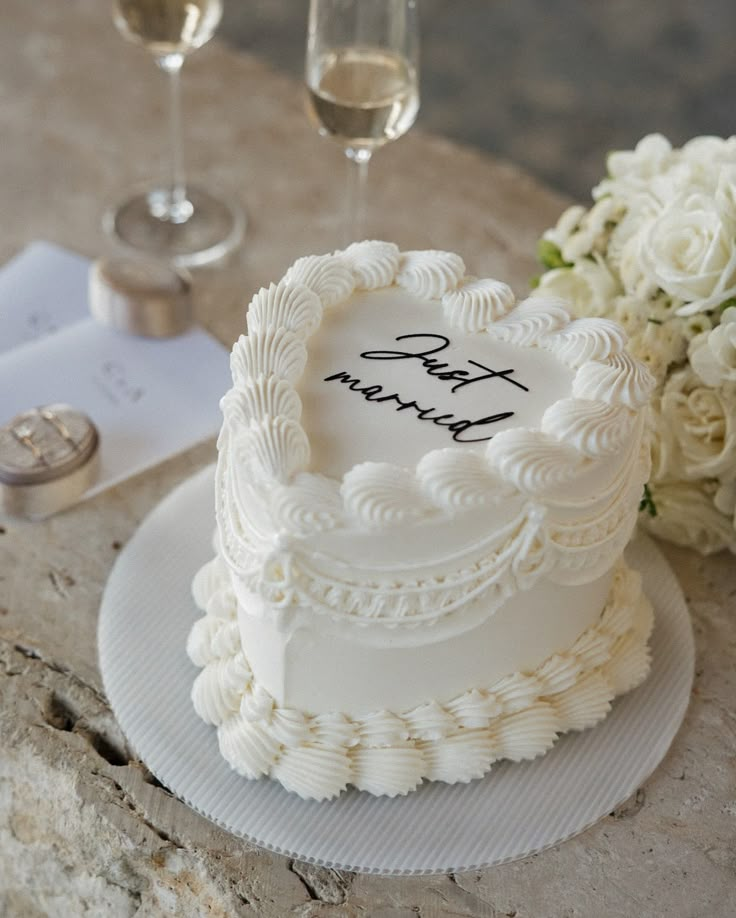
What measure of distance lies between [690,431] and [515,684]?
0.36m

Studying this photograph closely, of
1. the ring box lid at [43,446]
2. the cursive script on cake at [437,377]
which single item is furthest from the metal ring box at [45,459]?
the cursive script on cake at [437,377]

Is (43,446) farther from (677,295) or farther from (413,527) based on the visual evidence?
(677,295)

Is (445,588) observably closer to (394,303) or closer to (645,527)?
(394,303)

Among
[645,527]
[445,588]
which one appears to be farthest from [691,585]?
[445,588]

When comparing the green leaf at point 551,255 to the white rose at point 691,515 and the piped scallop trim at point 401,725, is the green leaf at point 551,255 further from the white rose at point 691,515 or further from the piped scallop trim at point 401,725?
the piped scallop trim at point 401,725

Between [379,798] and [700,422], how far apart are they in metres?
0.51

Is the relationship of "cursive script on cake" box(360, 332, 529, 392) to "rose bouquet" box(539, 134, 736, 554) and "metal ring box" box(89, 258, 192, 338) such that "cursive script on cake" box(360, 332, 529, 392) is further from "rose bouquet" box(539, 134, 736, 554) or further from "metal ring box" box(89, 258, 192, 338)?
"metal ring box" box(89, 258, 192, 338)

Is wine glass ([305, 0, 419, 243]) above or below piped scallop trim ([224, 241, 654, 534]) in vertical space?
above

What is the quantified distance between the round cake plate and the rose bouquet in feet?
0.48

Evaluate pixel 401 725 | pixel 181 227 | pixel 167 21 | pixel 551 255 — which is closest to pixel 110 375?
pixel 181 227

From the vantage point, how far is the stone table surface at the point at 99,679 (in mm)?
1055

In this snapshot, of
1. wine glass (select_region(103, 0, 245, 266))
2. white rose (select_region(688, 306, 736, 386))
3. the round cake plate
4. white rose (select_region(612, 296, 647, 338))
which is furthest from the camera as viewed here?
wine glass (select_region(103, 0, 245, 266))

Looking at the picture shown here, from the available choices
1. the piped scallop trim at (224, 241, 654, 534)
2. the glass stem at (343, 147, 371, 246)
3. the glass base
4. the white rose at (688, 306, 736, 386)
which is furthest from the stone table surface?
the piped scallop trim at (224, 241, 654, 534)

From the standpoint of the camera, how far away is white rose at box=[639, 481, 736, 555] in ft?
4.31
